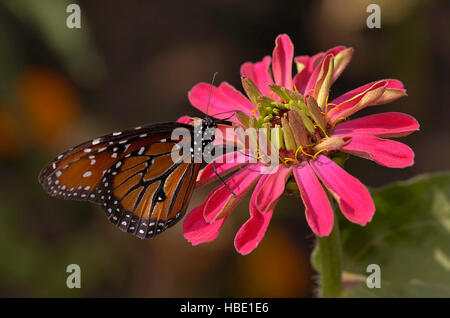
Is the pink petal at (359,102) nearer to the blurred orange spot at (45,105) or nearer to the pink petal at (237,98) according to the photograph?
the pink petal at (237,98)

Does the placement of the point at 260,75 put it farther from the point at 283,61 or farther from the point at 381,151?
the point at 381,151

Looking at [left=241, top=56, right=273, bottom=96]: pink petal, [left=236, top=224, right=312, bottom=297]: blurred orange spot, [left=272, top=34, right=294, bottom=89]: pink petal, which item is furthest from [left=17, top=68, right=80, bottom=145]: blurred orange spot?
[left=272, top=34, right=294, bottom=89]: pink petal

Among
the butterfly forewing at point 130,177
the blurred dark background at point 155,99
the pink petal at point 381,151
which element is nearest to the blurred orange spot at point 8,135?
the blurred dark background at point 155,99

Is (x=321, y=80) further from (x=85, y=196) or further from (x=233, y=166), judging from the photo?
(x=85, y=196)

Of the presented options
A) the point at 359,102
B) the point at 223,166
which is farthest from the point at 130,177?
the point at 359,102

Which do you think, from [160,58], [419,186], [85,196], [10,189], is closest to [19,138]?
[10,189]

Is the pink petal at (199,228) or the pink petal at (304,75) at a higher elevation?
the pink petal at (304,75)
